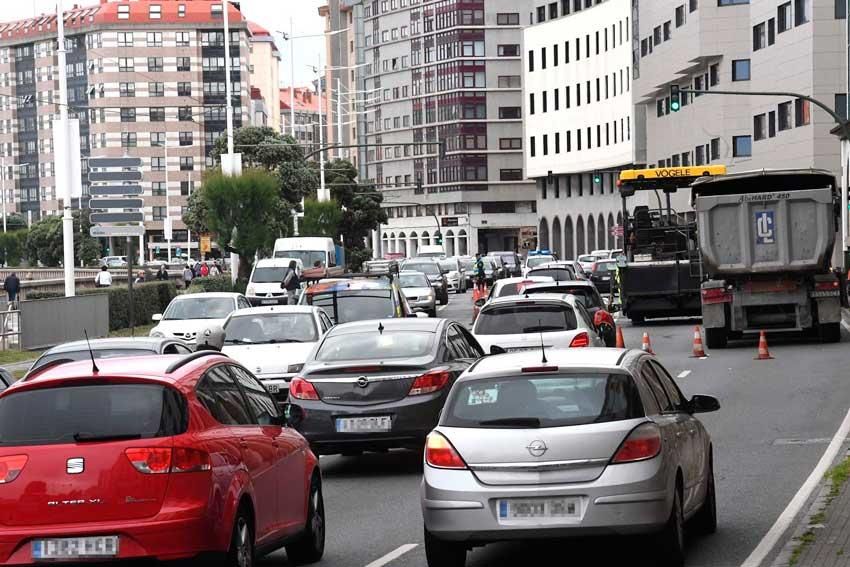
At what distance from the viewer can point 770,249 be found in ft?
108

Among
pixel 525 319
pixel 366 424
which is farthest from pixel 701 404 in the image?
pixel 525 319

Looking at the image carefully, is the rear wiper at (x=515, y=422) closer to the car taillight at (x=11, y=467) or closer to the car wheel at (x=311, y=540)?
the car wheel at (x=311, y=540)

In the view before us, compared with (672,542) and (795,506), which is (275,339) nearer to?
(795,506)

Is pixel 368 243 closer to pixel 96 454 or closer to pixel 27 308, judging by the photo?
pixel 27 308

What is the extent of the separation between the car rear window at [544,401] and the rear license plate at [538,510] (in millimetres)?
451

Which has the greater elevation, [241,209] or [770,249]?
[241,209]

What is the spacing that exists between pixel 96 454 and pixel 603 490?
2883mm

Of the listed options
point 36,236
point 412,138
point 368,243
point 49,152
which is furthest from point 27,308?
point 49,152

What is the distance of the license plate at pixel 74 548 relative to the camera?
8766 millimetres

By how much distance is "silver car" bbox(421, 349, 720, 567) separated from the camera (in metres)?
9.78

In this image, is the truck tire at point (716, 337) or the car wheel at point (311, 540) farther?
the truck tire at point (716, 337)

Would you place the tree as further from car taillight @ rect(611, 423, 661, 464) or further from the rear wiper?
car taillight @ rect(611, 423, 661, 464)

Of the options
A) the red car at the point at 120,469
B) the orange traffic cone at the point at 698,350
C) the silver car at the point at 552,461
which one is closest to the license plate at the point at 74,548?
the red car at the point at 120,469

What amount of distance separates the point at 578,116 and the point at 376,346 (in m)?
106
